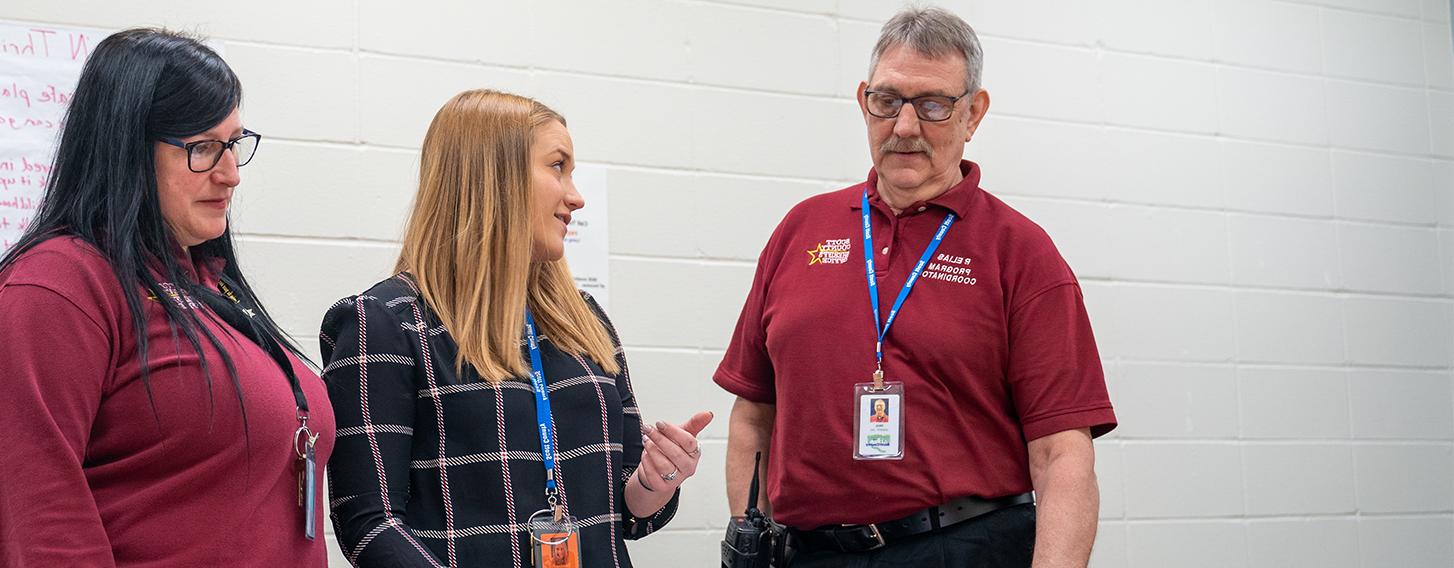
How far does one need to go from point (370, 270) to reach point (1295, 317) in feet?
8.36

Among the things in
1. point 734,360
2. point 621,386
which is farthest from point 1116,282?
point 621,386

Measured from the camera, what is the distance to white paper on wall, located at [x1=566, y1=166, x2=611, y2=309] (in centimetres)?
308

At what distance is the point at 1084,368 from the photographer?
2.08 meters

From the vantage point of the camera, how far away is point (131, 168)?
5.24 feet

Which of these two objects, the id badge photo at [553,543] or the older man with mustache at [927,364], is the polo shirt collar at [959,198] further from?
the id badge photo at [553,543]

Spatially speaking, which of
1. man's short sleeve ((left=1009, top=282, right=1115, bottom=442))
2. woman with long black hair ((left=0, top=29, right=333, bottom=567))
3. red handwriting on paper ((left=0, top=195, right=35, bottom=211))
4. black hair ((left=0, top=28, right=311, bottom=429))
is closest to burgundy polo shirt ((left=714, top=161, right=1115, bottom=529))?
man's short sleeve ((left=1009, top=282, right=1115, bottom=442))

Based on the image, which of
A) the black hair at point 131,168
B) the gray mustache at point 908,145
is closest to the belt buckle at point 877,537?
the gray mustache at point 908,145

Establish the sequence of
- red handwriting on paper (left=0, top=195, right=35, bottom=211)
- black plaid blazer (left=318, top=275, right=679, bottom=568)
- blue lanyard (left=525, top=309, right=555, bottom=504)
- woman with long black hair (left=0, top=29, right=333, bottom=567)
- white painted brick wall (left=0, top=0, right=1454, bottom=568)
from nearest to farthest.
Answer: woman with long black hair (left=0, top=29, right=333, bottom=567), black plaid blazer (left=318, top=275, right=679, bottom=568), blue lanyard (left=525, top=309, right=555, bottom=504), red handwriting on paper (left=0, top=195, right=35, bottom=211), white painted brick wall (left=0, top=0, right=1454, bottom=568)

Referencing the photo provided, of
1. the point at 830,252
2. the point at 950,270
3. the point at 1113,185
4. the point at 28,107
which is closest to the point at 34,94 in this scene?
the point at 28,107

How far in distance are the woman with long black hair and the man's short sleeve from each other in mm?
1055

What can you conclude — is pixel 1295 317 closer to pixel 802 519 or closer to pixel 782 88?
pixel 782 88

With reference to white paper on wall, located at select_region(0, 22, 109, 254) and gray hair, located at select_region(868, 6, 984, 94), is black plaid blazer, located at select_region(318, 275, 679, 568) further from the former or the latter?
white paper on wall, located at select_region(0, 22, 109, 254)

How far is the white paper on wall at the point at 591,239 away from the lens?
121 inches

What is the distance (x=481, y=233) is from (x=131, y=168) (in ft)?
1.77
